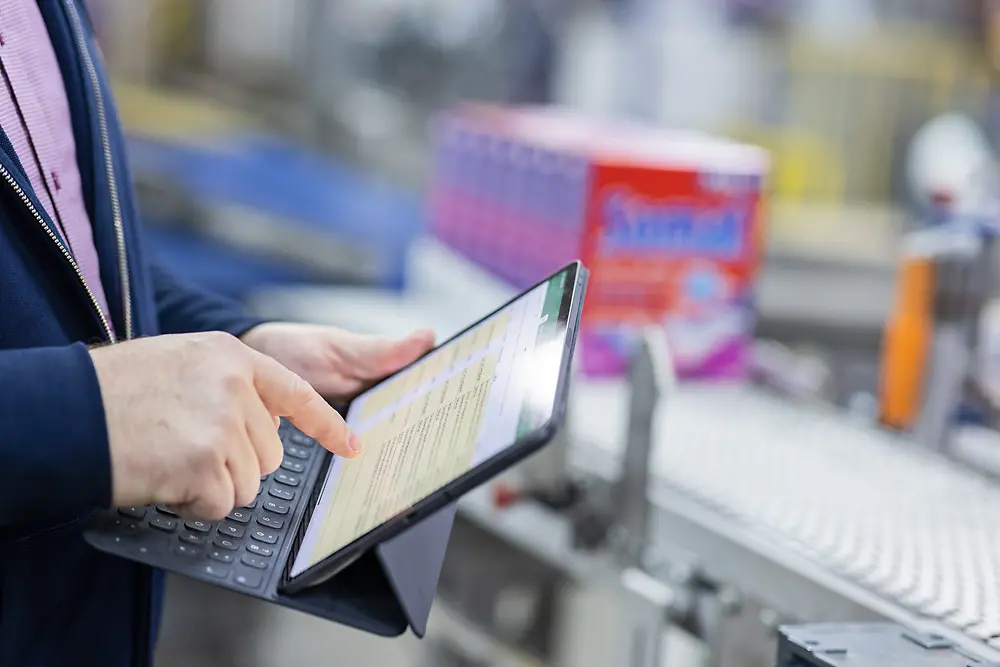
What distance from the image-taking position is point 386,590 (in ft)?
2.63

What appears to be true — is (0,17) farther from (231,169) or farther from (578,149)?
(231,169)

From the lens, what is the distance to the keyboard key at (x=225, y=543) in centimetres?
81

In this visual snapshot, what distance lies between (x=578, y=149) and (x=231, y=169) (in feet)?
6.42

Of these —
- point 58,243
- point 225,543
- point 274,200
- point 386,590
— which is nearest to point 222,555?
point 225,543

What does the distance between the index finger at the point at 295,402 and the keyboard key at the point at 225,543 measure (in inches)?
4.4

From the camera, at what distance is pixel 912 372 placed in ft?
5.26

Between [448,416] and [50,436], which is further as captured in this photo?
[448,416]

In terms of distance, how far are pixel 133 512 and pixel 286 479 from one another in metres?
0.14

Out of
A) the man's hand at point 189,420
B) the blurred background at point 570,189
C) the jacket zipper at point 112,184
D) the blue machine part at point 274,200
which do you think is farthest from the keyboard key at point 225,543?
the blue machine part at point 274,200

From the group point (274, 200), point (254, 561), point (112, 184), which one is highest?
point (112, 184)

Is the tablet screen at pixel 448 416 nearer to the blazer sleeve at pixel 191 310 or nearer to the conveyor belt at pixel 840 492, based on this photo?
the blazer sleeve at pixel 191 310

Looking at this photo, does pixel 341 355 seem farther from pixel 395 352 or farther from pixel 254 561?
pixel 254 561

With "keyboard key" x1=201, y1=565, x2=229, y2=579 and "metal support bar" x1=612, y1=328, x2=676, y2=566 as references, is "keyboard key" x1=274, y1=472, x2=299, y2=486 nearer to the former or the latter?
"keyboard key" x1=201, y1=565, x2=229, y2=579

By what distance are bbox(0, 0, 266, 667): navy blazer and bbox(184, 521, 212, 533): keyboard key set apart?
7 cm
